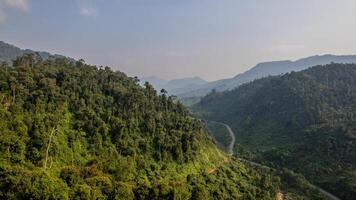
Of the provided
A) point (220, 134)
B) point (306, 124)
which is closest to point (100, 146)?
point (306, 124)

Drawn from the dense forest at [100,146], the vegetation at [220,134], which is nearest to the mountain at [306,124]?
the vegetation at [220,134]

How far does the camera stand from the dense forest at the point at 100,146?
3400 cm

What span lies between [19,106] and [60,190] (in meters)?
14.8

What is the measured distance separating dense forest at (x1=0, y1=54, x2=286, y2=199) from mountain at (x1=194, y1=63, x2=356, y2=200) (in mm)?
13003

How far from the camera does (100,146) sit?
44.9 metres

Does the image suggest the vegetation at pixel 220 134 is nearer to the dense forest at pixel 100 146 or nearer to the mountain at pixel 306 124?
the mountain at pixel 306 124

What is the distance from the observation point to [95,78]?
60.5 metres

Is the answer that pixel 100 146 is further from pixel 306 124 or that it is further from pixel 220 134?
pixel 220 134

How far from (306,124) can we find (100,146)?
60852mm

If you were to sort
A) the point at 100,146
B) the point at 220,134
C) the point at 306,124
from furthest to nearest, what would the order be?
the point at 220,134 → the point at 306,124 → the point at 100,146

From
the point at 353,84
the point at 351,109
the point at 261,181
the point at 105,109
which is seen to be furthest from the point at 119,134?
the point at 353,84

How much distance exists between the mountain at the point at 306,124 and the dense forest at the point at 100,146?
13003mm

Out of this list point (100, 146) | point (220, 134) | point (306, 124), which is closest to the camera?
point (100, 146)

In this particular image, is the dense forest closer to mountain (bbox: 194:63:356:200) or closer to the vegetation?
mountain (bbox: 194:63:356:200)
